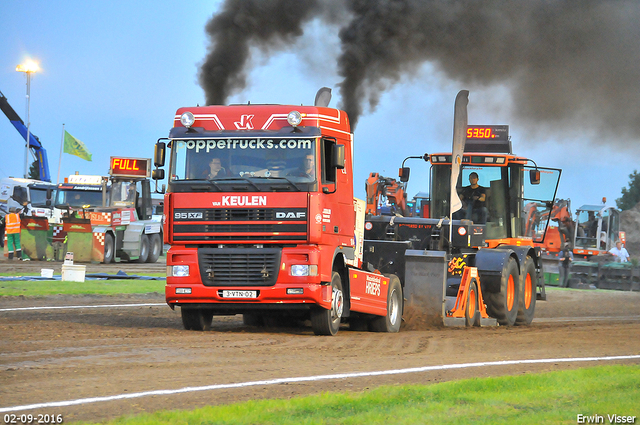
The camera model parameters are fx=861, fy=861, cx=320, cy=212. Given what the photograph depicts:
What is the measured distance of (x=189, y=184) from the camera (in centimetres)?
1238

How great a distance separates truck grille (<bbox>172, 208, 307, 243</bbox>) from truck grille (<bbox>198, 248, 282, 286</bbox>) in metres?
0.19

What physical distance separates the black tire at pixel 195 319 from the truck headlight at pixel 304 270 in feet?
6.37

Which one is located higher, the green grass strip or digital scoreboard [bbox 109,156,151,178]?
digital scoreboard [bbox 109,156,151,178]

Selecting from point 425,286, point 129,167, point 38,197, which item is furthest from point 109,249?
point 425,286

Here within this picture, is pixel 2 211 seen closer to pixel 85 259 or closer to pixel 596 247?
pixel 85 259

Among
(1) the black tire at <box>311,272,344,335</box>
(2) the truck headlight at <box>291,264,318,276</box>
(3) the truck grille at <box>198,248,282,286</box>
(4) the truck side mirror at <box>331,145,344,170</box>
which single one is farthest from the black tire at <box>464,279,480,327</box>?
(3) the truck grille at <box>198,248,282,286</box>

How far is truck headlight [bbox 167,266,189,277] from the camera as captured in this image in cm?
1246

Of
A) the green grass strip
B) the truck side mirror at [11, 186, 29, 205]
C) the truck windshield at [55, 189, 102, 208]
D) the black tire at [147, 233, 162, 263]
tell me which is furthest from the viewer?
the black tire at [147, 233, 162, 263]

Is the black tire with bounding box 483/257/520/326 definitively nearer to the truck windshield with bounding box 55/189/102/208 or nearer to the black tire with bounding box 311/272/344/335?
the black tire with bounding box 311/272/344/335

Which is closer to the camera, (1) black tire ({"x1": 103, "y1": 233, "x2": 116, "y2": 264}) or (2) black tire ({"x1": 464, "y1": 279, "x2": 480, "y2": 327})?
(2) black tire ({"x1": 464, "y1": 279, "x2": 480, "y2": 327})

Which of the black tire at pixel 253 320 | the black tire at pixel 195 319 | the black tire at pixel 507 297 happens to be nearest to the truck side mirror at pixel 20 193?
the black tire at pixel 253 320

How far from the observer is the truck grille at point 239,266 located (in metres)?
12.2

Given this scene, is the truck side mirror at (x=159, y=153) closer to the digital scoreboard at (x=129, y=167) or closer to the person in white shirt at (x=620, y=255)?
the digital scoreboard at (x=129, y=167)

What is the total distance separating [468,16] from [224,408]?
16.1 metres
